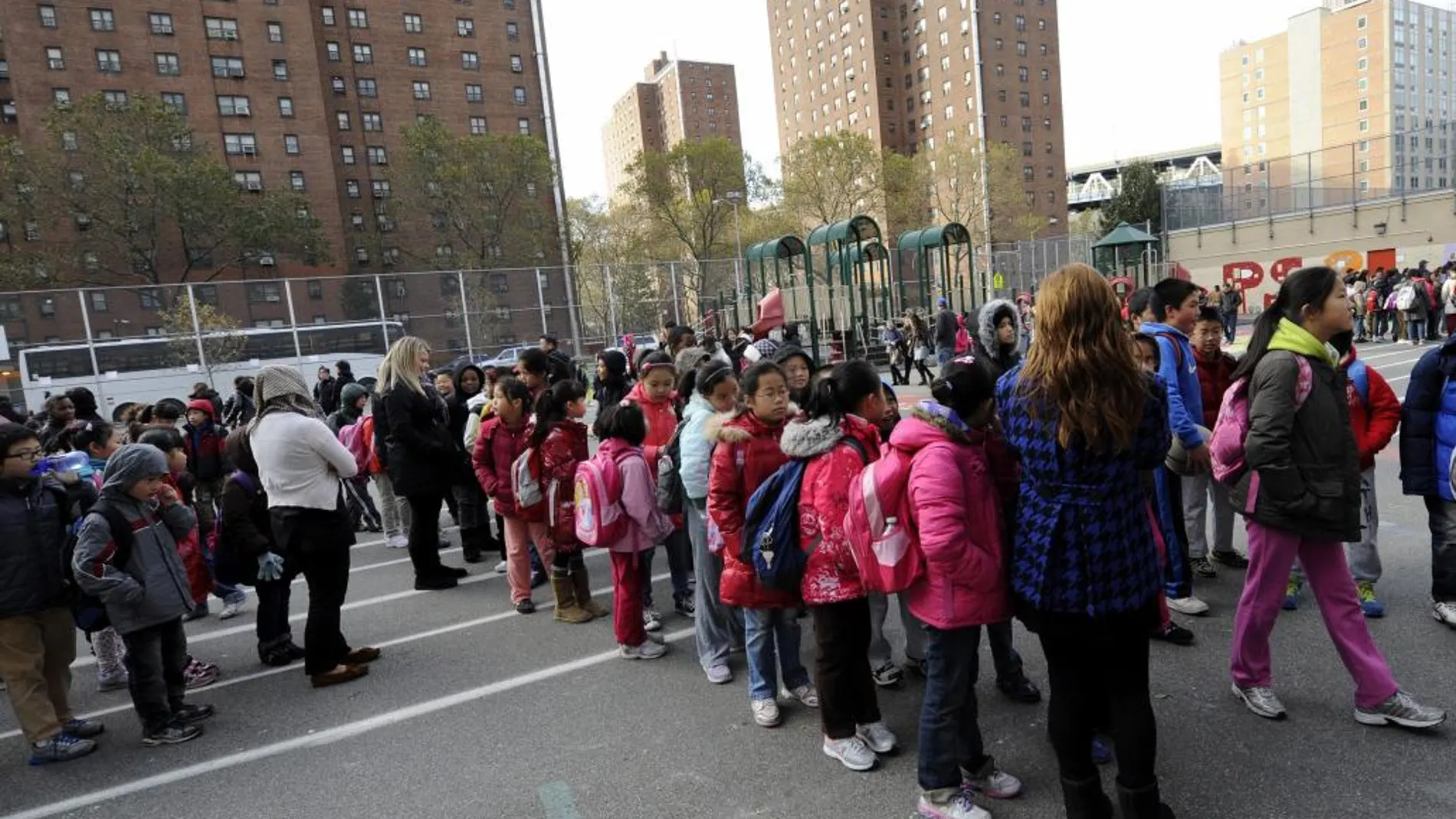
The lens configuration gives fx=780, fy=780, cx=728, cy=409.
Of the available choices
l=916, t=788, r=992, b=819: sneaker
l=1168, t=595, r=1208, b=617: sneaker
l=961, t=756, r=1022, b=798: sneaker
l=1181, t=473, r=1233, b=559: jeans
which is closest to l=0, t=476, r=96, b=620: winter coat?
l=916, t=788, r=992, b=819: sneaker

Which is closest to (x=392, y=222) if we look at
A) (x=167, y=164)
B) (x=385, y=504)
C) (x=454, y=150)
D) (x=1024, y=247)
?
(x=454, y=150)

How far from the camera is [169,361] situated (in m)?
19.3

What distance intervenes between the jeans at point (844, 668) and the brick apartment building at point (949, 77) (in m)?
75.3

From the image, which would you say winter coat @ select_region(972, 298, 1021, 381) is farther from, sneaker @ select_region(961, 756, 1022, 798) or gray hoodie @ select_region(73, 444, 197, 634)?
gray hoodie @ select_region(73, 444, 197, 634)

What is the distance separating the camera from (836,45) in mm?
89250

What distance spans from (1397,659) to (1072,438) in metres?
2.66

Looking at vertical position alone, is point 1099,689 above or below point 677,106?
below

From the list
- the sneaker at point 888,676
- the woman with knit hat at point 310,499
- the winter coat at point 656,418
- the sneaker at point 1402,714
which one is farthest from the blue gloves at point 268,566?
the sneaker at point 1402,714

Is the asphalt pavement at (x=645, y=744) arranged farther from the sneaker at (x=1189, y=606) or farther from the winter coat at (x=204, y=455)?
the winter coat at (x=204, y=455)

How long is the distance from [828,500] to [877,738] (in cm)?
106

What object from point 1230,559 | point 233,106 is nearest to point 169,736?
point 1230,559

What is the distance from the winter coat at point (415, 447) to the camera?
591 centimetres

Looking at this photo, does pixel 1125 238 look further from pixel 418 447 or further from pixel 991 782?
pixel 991 782

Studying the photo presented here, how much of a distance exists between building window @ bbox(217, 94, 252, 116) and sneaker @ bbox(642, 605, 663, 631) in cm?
5785
